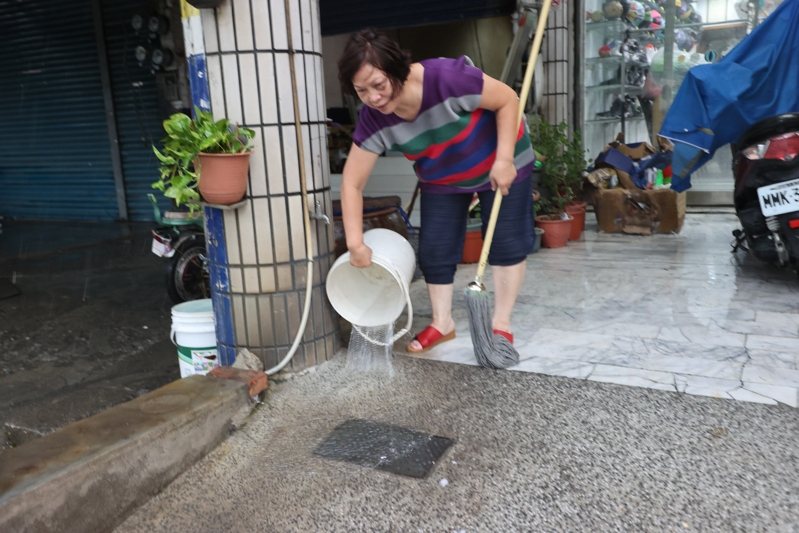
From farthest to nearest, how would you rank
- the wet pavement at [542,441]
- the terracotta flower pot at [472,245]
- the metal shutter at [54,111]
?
the metal shutter at [54,111] < the terracotta flower pot at [472,245] < the wet pavement at [542,441]

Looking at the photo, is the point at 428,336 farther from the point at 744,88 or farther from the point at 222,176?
the point at 744,88

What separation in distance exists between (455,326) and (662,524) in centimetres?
185

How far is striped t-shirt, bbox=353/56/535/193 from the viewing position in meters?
2.58

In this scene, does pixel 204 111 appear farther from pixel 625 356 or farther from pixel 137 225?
pixel 137 225

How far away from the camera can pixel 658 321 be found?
11.6ft

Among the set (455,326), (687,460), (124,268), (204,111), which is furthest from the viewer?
(124,268)

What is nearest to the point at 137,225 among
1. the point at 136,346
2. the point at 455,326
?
the point at 136,346

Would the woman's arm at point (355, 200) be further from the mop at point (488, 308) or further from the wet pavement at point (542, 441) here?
the wet pavement at point (542, 441)

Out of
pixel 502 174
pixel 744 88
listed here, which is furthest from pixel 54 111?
pixel 744 88

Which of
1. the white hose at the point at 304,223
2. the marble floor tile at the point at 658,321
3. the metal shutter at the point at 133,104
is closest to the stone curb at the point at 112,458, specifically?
the white hose at the point at 304,223

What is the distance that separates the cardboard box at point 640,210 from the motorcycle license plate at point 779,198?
1887 millimetres

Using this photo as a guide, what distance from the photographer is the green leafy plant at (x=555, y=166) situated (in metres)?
5.74

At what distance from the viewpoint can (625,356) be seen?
120 inches

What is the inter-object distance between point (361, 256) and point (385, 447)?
819 millimetres
